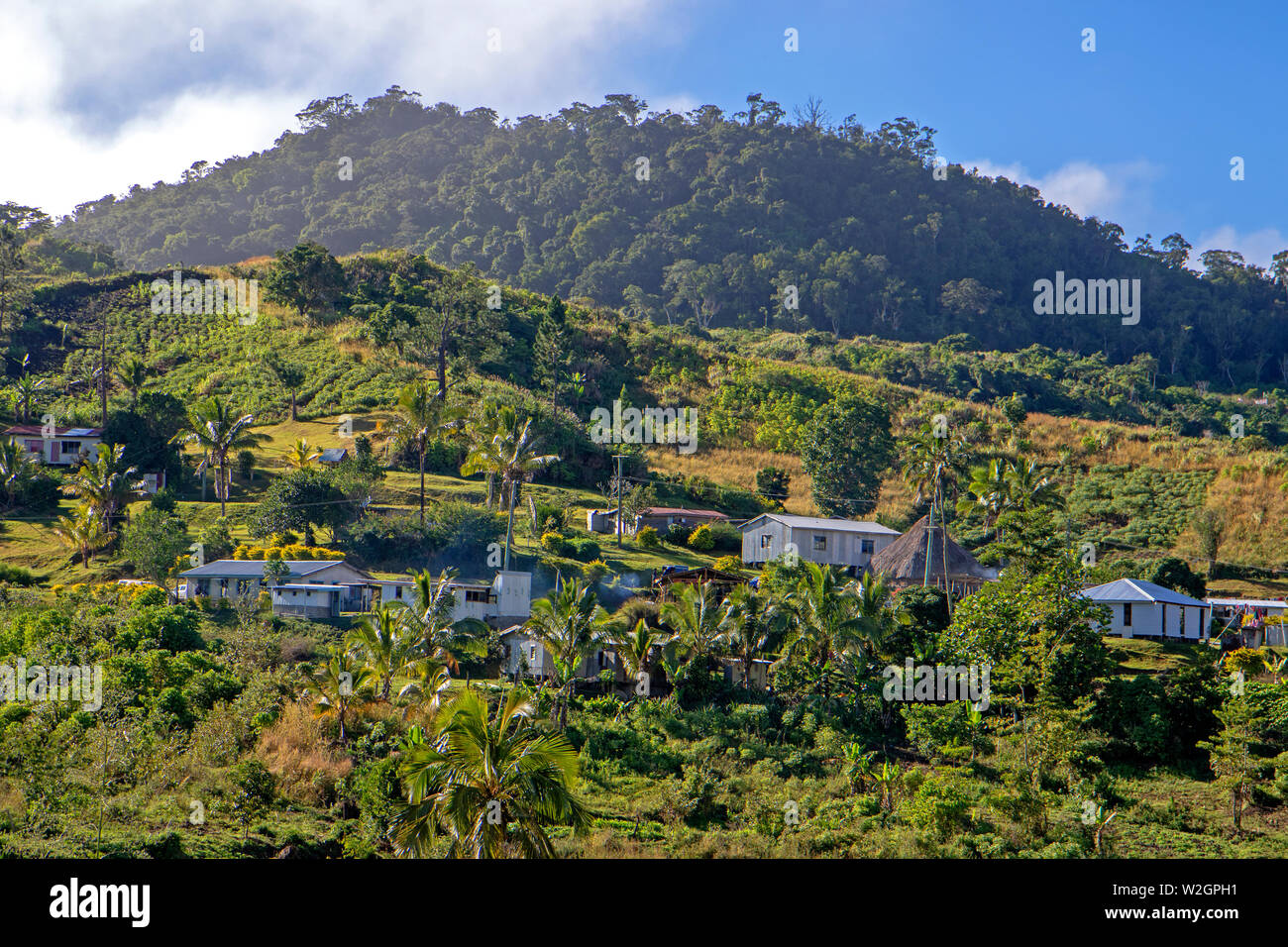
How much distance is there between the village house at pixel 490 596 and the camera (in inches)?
1898

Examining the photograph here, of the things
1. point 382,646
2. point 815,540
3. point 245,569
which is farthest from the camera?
point 815,540

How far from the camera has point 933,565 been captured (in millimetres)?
53125

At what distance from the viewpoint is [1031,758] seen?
119 feet

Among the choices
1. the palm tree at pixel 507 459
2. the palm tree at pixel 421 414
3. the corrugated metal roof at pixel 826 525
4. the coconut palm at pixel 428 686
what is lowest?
the coconut palm at pixel 428 686

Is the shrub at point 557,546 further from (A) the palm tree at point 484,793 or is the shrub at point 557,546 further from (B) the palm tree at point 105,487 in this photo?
(A) the palm tree at point 484,793

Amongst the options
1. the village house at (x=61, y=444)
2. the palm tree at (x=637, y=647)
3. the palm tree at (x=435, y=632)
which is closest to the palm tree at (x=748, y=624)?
the palm tree at (x=637, y=647)

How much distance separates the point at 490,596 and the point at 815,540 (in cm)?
1873

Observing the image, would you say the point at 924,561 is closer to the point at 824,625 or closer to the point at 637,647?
the point at 824,625

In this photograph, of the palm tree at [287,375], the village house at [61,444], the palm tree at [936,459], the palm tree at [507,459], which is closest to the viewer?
the palm tree at [507,459]

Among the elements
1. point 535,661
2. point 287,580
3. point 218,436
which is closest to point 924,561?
point 535,661

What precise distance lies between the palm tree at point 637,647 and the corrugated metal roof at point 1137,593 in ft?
62.6

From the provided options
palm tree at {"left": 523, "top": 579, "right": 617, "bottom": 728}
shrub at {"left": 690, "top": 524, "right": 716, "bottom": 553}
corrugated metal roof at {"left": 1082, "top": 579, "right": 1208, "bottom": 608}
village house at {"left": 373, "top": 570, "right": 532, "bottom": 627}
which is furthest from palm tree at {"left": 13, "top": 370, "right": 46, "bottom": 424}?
corrugated metal roof at {"left": 1082, "top": 579, "right": 1208, "bottom": 608}

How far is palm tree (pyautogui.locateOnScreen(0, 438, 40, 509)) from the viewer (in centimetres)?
6303
